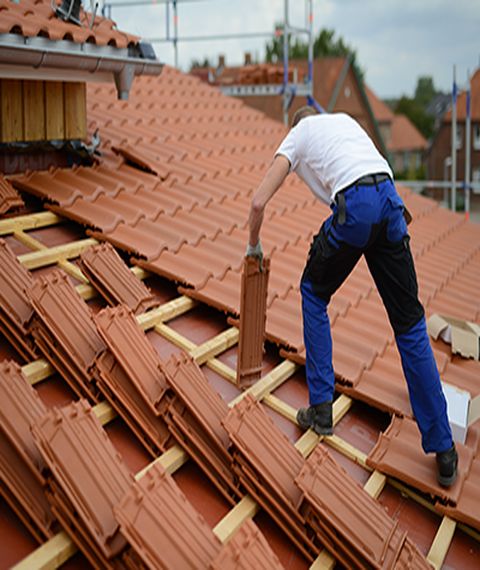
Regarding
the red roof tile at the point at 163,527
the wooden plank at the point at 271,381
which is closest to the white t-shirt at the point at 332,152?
the wooden plank at the point at 271,381

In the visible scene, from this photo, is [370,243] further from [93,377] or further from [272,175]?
[93,377]

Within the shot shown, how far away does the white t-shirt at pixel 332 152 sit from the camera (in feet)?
8.38

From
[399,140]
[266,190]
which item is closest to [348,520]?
Result: [266,190]

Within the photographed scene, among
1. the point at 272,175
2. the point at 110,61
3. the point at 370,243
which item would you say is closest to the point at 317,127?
the point at 272,175

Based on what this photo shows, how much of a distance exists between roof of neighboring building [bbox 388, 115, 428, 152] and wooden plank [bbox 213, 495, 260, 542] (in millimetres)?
50534

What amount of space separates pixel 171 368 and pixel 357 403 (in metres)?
1.04

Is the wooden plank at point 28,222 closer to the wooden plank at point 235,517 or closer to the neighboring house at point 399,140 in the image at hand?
the wooden plank at point 235,517

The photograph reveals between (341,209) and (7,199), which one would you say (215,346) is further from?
(7,199)

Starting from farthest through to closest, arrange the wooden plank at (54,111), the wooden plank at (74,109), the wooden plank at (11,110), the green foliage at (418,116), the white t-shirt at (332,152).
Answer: the green foliage at (418,116) → the wooden plank at (74,109) → the wooden plank at (54,111) → the wooden plank at (11,110) → the white t-shirt at (332,152)

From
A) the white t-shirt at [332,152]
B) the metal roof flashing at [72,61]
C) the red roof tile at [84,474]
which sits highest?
the metal roof flashing at [72,61]

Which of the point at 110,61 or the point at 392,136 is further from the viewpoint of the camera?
the point at 392,136

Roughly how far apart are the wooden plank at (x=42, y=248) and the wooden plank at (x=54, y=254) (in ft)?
0.14

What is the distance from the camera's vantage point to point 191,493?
2184 millimetres

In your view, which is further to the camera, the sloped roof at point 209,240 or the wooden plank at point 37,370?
the sloped roof at point 209,240
